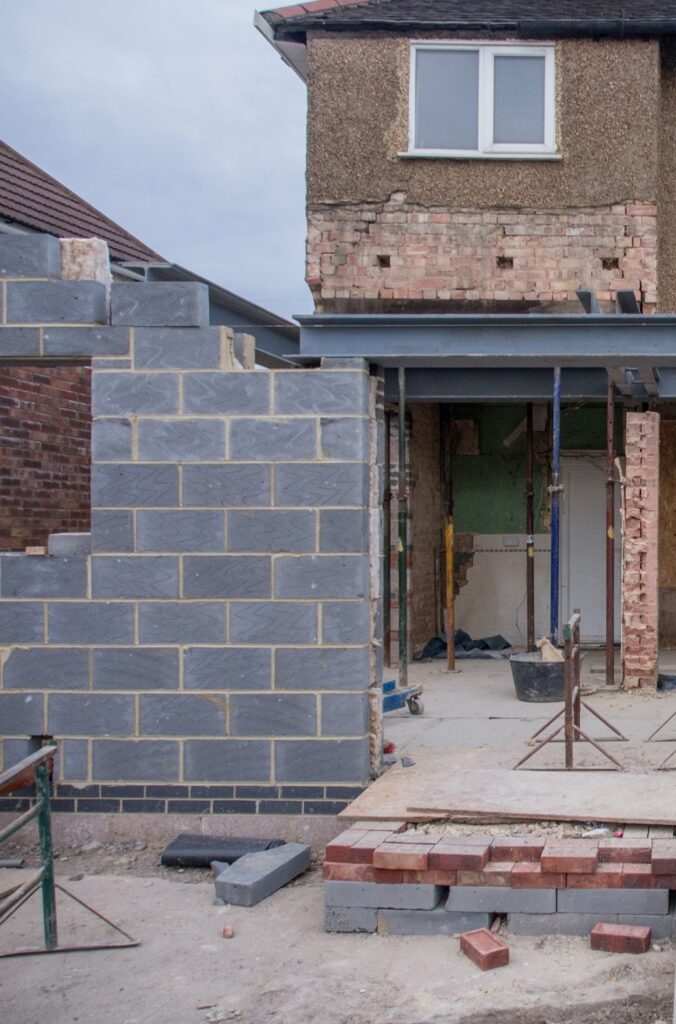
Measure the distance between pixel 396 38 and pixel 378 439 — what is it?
6.43 meters

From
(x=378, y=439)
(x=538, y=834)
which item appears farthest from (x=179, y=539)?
(x=538, y=834)

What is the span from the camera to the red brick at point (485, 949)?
466 centimetres

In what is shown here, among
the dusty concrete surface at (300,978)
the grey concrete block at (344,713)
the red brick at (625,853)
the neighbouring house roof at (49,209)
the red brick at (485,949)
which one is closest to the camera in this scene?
the dusty concrete surface at (300,978)

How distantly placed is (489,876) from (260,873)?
130 centimetres

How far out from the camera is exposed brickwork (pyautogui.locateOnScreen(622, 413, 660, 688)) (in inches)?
378

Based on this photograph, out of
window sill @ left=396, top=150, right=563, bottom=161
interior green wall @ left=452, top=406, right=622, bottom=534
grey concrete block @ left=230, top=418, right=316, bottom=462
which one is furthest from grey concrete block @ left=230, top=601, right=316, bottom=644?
interior green wall @ left=452, top=406, right=622, bottom=534

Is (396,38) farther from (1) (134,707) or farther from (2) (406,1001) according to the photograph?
(2) (406,1001)

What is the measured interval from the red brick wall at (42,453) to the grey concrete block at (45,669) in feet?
12.0

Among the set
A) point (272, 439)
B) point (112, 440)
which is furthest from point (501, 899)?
point (112, 440)

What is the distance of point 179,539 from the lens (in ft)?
21.2

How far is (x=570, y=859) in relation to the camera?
16.2 feet

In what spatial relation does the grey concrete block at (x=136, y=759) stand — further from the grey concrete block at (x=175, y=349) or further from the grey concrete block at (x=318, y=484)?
the grey concrete block at (x=175, y=349)

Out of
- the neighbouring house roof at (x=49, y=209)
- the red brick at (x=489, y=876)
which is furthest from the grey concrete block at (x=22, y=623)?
the neighbouring house roof at (x=49, y=209)

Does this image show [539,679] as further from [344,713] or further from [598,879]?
[598,879]
